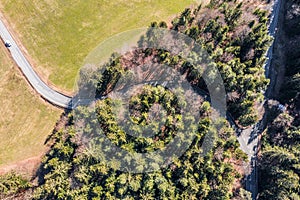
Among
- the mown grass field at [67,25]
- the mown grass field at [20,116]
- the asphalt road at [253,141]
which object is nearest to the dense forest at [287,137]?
the asphalt road at [253,141]

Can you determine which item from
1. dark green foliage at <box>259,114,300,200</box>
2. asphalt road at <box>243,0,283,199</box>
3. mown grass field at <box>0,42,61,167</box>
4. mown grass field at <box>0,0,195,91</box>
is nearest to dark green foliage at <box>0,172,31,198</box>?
mown grass field at <box>0,42,61,167</box>

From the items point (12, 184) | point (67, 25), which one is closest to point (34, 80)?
point (67, 25)

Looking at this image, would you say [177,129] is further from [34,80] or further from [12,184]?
[12,184]

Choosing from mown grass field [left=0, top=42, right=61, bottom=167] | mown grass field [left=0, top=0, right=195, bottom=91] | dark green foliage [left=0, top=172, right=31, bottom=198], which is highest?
mown grass field [left=0, top=0, right=195, bottom=91]

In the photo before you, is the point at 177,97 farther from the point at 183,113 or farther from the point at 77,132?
the point at 77,132

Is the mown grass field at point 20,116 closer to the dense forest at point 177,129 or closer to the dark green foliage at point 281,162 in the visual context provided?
the dense forest at point 177,129

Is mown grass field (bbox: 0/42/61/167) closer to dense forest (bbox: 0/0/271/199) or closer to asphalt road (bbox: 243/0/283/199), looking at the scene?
dense forest (bbox: 0/0/271/199)

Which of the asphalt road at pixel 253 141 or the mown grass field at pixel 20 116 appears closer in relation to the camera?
the mown grass field at pixel 20 116
